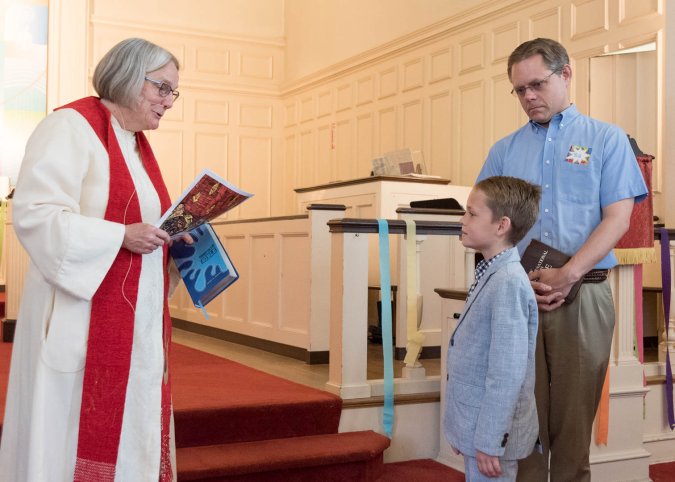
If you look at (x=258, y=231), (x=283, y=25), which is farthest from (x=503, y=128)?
(x=283, y=25)

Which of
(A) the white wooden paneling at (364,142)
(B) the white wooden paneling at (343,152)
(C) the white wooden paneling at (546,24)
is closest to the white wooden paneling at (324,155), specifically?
(B) the white wooden paneling at (343,152)

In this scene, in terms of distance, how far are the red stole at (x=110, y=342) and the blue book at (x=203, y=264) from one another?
244 mm

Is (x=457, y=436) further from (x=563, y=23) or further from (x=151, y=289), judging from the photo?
(x=563, y=23)

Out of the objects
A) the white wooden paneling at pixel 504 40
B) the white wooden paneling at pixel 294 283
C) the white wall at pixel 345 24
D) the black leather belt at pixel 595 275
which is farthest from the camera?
the white wall at pixel 345 24

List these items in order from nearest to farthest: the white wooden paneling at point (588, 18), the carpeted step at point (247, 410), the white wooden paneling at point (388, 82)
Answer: the carpeted step at point (247, 410)
the white wooden paneling at point (588, 18)
the white wooden paneling at point (388, 82)

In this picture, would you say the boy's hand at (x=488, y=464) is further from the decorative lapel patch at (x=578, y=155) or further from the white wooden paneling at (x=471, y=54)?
the white wooden paneling at (x=471, y=54)

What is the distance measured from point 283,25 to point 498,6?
181 inches

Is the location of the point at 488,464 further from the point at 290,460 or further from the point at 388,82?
the point at 388,82

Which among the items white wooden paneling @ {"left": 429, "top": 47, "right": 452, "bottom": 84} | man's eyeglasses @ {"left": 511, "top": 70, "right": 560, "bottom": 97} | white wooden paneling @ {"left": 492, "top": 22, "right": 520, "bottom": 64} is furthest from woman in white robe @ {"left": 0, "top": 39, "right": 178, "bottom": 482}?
white wooden paneling @ {"left": 429, "top": 47, "right": 452, "bottom": 84}

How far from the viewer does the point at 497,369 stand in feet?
6.50

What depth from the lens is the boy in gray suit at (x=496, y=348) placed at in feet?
6.49

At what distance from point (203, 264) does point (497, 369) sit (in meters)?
0.92

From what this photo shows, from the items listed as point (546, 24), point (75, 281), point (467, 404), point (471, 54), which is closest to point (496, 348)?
point (467, 404)

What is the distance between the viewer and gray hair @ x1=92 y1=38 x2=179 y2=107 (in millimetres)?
2102
